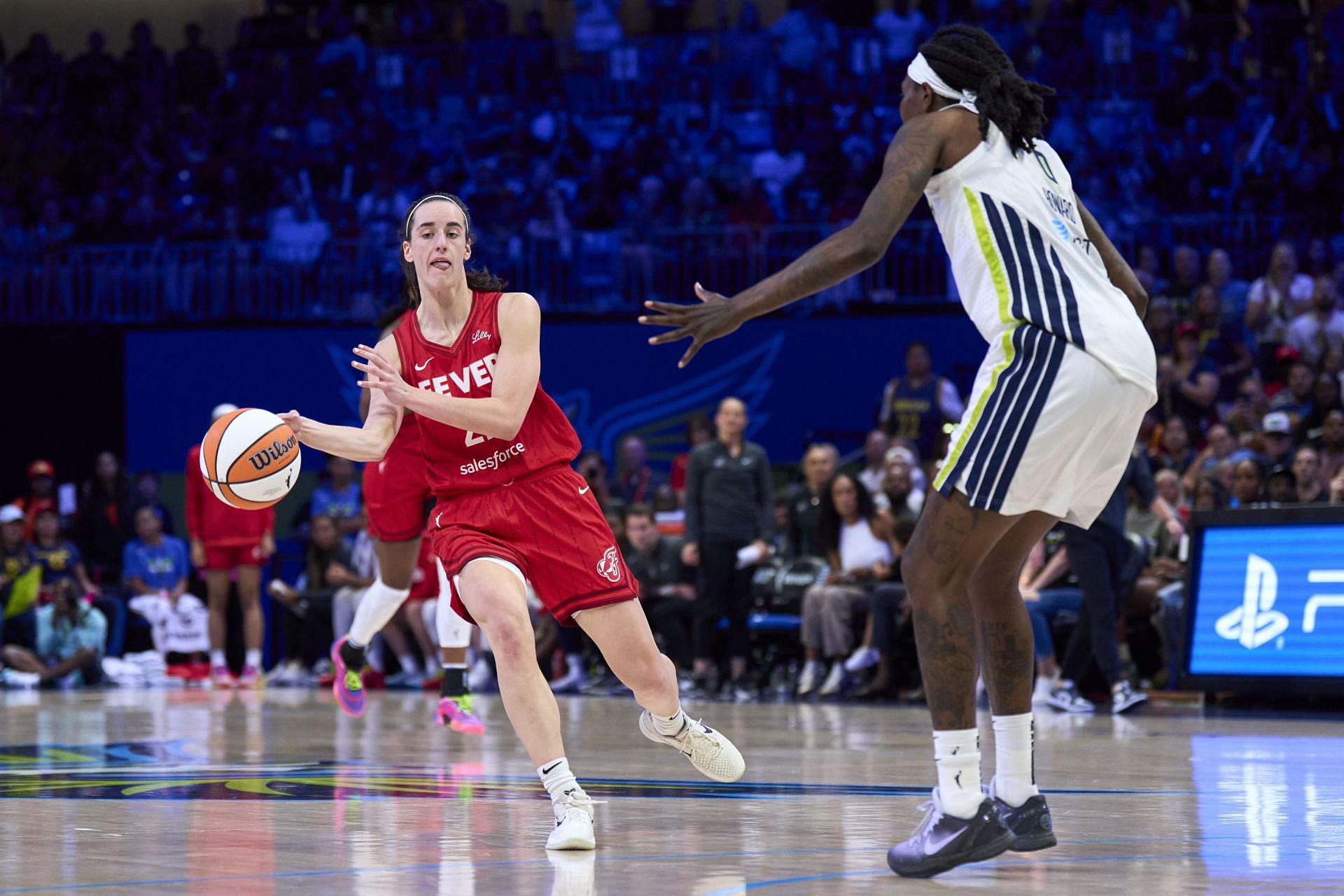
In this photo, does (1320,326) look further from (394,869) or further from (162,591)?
(394,869)

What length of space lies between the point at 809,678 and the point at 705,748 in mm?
7582

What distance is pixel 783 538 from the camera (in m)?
14.4

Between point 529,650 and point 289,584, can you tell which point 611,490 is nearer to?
point 289,584

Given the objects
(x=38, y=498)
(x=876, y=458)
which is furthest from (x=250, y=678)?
(x=876, y=458)

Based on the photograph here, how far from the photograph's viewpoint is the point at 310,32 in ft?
74.0

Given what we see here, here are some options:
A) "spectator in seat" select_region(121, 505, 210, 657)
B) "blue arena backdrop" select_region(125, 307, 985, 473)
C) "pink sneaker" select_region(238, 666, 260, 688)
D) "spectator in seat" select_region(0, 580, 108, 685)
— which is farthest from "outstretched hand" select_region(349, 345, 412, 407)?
"spectator in seat" select_region(121, 505, 210, 657)

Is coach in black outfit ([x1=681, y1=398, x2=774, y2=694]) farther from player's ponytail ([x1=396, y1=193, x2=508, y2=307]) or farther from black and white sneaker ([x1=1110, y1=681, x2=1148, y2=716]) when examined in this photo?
player's ponytail ([x1=396, y1=193, x2=508, y2=307])

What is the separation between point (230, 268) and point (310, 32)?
229 inches

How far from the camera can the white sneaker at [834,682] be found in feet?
42.7

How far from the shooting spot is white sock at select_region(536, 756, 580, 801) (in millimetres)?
4688

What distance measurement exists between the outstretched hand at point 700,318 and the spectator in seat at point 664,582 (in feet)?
31.4

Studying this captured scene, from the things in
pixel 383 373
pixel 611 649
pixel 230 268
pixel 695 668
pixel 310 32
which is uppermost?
pixel 310 32

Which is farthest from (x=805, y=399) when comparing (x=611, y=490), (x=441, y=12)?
(x=441, y=12)

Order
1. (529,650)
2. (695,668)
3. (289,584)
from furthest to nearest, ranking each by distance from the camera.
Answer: (289,584) → (695,668) → (529,650)
